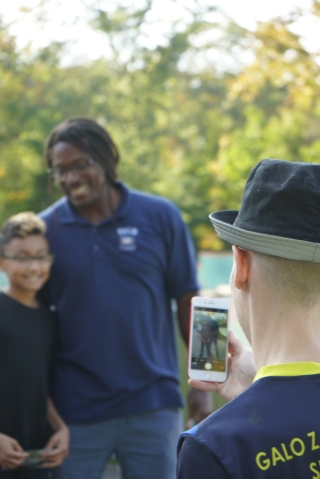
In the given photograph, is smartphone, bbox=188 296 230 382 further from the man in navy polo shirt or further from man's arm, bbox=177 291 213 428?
man's arm, bbox=177 291 213 428

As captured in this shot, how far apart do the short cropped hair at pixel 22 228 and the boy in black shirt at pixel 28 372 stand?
0.04 feet

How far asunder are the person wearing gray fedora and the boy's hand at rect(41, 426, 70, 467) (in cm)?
214

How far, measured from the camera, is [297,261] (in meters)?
1.56

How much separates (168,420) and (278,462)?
2.35 meters

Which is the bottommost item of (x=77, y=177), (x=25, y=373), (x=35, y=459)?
(x=35, y=459)

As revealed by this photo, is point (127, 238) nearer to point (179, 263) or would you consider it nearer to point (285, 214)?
point (179, 263)

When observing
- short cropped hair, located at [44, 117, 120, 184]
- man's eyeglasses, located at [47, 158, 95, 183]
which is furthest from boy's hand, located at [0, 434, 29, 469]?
short cropped hair, located at [44, 117, 120, 184]

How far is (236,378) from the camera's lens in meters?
2.42

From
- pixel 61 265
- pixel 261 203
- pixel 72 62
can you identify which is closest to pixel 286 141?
pixel 72 62

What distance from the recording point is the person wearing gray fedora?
1.41 meters

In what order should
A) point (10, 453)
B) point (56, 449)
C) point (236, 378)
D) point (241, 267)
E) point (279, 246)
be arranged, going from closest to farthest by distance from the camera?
point (279, 246), point (241, 267), point (236, 378), point (10, 453), point (56, 449)

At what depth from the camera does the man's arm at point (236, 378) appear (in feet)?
7.77

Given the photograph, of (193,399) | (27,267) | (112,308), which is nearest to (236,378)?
(112,308)

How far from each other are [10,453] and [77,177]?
1429 millimetres
